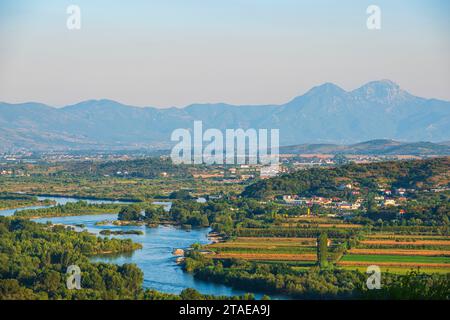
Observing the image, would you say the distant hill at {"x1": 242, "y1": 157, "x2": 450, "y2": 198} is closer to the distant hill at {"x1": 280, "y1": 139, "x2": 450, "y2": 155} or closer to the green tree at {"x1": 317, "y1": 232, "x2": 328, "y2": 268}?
the green tree at {"x1": 317, "y1": 232, "x2": 328, "y2": 268}

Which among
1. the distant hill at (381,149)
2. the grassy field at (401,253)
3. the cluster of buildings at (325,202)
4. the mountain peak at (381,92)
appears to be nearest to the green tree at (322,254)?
the grassy field at (401,253)

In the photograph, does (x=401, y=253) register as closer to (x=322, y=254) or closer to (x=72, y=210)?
(x=322, y=254)

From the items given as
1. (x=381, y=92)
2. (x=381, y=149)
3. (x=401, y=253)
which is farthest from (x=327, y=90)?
(x=401, y=253)

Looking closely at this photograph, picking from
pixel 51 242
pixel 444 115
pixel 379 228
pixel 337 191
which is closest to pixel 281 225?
pixel 379 228

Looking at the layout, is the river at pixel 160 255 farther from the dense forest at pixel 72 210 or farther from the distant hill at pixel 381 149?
the distant hill at pixel 381 149

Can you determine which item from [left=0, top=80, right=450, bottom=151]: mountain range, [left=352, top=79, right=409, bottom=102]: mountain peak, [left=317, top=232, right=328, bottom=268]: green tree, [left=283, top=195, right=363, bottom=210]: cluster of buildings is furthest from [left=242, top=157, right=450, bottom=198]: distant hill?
[left=352, top=79, right=409, bottom=102]: mountain peak
